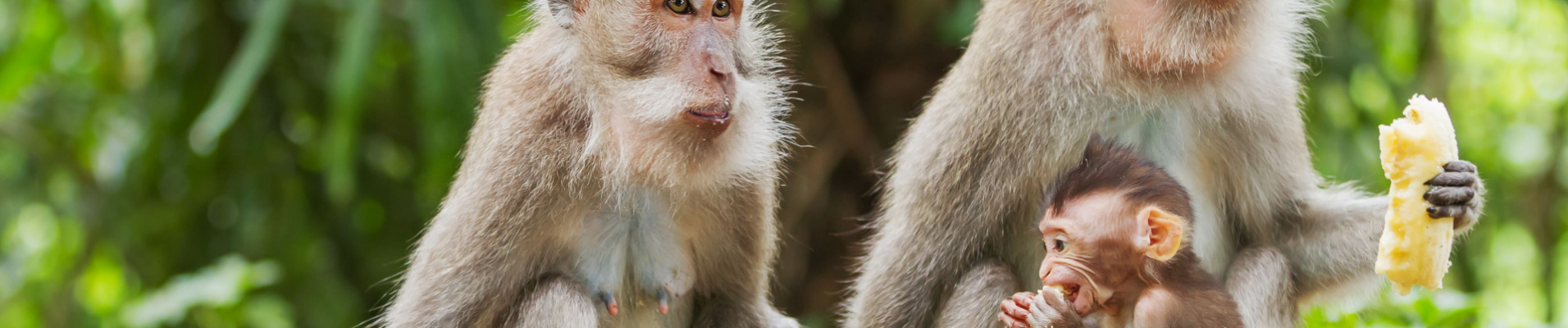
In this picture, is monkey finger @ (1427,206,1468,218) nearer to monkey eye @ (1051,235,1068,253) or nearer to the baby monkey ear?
the baby monkey ear

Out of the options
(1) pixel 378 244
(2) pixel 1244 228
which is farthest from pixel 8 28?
(2) pixel 1244 228

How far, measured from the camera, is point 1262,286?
370cm

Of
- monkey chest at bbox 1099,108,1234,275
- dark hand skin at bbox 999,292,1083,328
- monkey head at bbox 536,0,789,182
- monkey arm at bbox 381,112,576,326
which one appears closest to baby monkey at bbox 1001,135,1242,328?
dark hand skin at bbox 999,292,1083,328

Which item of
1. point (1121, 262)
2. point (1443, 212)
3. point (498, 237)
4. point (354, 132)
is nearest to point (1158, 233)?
point (1121, 262)

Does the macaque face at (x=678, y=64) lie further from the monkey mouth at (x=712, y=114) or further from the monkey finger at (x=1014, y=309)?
the monkey finger at (x=1014, y=309)

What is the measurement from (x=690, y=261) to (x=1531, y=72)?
6326 millimetres

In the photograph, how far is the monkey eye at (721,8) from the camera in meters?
3.25

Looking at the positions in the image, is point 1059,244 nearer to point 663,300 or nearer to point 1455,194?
point 1455,194

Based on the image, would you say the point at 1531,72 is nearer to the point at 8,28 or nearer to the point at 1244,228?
the point at 1244,228

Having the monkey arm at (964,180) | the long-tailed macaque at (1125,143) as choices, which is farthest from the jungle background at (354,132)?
the monkey arm at (964,180)

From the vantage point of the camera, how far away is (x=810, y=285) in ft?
24.8

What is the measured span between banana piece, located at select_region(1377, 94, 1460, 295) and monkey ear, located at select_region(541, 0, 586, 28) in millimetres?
1948

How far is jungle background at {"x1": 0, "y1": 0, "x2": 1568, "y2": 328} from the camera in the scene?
19.5 feet

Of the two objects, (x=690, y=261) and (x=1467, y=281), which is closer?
(x=690, y=261)
